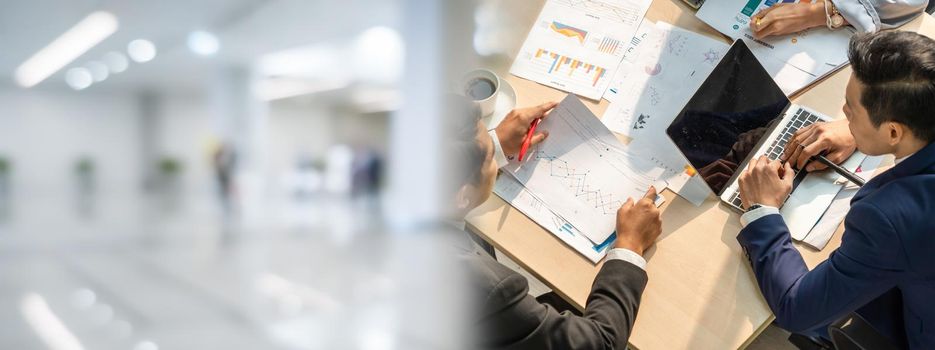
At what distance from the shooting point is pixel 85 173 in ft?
4.90

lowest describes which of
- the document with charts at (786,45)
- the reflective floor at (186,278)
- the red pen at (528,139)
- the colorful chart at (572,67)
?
the reflective floor at (186,278)

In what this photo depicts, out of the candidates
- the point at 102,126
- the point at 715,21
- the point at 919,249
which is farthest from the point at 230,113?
the point at 919,249

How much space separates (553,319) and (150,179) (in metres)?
1.52

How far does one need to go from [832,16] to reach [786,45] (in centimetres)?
6

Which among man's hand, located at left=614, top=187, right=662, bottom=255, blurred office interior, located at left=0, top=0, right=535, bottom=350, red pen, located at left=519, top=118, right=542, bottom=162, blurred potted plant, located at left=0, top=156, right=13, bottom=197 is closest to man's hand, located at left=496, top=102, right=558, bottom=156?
red pen, located at left=519, top=118, right=542, bottom=162

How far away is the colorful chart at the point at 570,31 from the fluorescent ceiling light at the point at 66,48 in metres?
1.26

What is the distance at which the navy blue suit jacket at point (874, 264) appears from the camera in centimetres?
38

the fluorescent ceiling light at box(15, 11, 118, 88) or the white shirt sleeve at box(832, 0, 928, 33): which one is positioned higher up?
the white shirt sleeve at box(832, 0, 928, 33)

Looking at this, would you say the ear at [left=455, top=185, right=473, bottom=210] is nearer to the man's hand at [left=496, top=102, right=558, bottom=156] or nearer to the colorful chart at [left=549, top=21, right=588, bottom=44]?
the man's hand at [left=496, top=102, right=558, bottom=156]

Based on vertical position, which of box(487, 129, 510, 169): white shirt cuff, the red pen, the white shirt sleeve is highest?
the white shirt sleeve

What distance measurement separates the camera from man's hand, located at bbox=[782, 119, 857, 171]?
0.48 meters

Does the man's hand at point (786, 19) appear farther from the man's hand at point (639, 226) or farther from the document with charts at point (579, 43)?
the man's hand at point (639, 226)

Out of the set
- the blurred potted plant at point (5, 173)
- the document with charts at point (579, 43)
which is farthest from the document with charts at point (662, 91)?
the blurred potted plant at point (5, 173)

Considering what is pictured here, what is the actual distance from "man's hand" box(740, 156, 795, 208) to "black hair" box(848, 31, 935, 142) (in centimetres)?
9
